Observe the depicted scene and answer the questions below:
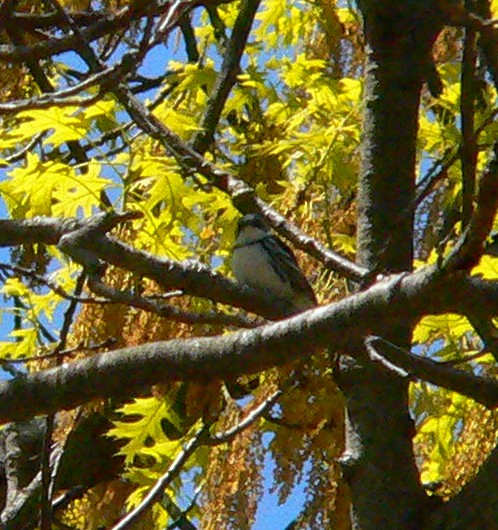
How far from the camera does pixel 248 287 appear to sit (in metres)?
2.86

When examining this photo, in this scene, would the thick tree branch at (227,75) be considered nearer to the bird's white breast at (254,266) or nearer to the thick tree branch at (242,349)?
the bird's white breast at (254,266)

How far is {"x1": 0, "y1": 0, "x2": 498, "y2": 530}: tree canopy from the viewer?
7.50ft

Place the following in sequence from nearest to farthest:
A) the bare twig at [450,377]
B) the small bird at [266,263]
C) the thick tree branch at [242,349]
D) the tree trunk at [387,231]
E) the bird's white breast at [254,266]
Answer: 1. the thick tree branch at [242,349]
2. the bare twig at [450,377]
3. the tree trunk at [387,231]
4. the small bird at [266,263]
5. the bird's white breast at [254,266]

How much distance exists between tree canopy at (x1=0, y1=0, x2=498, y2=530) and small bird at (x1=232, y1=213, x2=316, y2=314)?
0.06 metres

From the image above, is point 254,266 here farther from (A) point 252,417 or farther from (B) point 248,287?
(B) point 248,287

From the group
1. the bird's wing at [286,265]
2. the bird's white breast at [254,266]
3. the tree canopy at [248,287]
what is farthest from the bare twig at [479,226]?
the bird's white breast at [254,266]

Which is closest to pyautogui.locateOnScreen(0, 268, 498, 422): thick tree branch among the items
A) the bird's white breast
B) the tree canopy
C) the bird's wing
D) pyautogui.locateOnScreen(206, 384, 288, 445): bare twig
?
the tree canopy

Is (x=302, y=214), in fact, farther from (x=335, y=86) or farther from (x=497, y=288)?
(x=497, y=288)

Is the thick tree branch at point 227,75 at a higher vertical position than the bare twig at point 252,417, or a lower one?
higher

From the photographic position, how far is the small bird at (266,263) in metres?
4.22

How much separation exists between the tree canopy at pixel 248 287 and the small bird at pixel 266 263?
6 centimetres

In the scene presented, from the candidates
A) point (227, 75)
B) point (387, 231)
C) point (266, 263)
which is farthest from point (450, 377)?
point (266, 263)

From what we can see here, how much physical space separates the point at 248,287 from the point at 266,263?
187 cm

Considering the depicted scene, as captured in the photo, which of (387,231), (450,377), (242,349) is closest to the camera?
(242,349)
